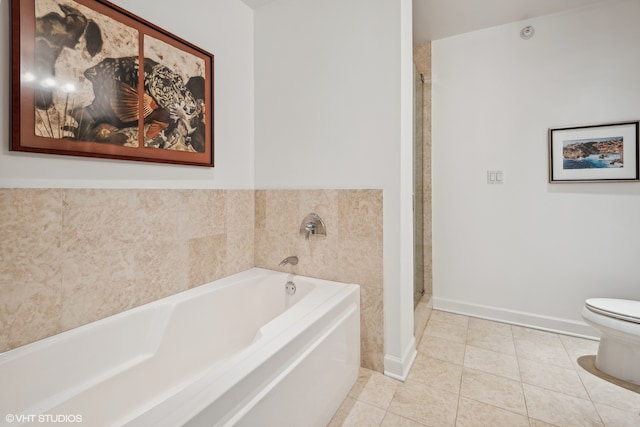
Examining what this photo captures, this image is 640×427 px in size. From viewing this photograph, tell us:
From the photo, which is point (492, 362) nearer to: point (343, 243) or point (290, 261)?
point (343, 243)

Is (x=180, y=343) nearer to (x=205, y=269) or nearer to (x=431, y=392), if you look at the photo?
(x=205, y=269)

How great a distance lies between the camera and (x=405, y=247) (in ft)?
5.84

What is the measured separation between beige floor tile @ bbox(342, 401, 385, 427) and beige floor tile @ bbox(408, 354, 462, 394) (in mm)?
365

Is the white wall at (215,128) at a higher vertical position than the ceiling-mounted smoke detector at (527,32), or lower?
lower

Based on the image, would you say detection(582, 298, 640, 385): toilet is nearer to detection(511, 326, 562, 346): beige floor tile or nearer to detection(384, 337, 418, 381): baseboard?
detection(511, 326, 562, 346): beige floor tile

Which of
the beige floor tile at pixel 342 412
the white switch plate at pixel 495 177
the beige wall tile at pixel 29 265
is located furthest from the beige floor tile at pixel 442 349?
the beige wall tile at pixel 29 265

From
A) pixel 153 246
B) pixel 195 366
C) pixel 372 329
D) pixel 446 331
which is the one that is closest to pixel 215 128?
pixel 153 246

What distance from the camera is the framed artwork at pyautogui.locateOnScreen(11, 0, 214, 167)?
3.60ft

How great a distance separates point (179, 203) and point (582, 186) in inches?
112

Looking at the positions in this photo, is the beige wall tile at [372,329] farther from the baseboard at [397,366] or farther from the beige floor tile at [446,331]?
the beige floor tile at [446,331]

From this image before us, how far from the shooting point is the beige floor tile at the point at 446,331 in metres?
2.21

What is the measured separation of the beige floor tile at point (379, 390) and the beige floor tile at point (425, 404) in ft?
0.10

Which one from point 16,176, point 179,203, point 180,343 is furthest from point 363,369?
point 16,176

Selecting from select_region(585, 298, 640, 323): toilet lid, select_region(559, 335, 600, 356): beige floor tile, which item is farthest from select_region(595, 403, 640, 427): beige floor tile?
select_region(559, 335, 600, 356): beige floor tile
